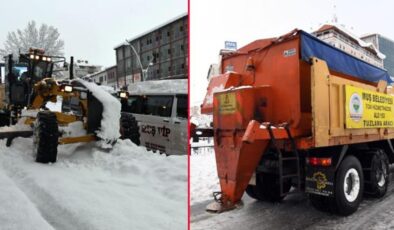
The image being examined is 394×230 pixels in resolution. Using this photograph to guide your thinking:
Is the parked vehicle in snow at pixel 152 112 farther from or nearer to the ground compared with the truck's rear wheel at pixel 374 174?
farther from the ground

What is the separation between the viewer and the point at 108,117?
450 cm

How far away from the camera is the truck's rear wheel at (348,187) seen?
4.11m

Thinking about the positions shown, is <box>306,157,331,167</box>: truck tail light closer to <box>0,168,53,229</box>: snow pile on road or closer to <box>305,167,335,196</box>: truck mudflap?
<box>305,167,335,196</box>: truck mudflap

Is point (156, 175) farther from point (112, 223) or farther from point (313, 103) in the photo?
point (313, 103)

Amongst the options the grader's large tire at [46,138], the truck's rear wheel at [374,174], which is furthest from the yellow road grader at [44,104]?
the truck's rear wheel at [374,174]

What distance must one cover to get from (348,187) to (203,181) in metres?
2.29

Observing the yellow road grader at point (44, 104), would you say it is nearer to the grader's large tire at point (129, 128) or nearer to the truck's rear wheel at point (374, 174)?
the grader's large tire at point (129, 128)

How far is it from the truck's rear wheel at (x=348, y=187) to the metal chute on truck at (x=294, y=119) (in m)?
0.01

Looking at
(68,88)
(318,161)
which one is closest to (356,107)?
(318,161)

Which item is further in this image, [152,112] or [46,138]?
[152,112]

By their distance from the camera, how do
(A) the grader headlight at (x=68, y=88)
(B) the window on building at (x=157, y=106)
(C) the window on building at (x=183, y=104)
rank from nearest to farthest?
(C) the window on building at (x=183, y=104) → (A) the grader headlight at (x=68, y=88) → (B) the window on building at (x=157, y=106)

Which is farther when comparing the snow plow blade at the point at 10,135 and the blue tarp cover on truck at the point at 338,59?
the snow plow blade at the point at 10,135

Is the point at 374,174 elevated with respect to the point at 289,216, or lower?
elevated

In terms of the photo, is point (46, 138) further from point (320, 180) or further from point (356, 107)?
point (356, 107)
